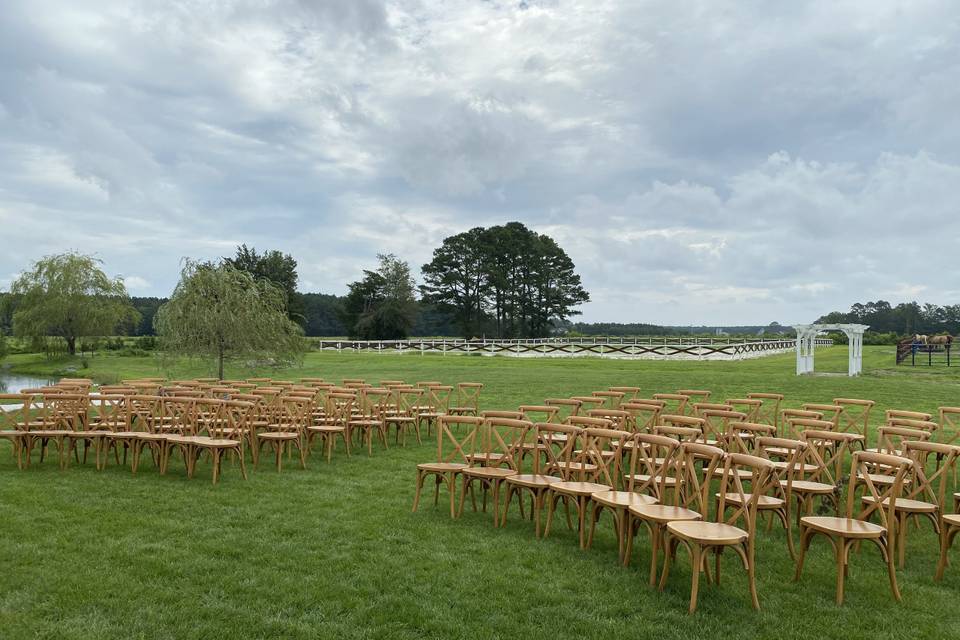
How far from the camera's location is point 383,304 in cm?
6378

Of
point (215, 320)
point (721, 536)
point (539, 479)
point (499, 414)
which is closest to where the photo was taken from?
point (721, 536)

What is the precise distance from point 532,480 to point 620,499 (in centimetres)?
110

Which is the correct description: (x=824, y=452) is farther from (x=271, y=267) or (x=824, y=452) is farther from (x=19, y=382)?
(x=271, y=267)

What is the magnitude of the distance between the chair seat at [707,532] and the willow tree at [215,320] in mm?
14030

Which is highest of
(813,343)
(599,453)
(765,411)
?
(813,343)

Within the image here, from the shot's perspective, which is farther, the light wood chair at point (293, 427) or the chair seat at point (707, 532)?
the light wood chair at point (293, 427)

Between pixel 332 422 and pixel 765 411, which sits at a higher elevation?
pixel 765 411

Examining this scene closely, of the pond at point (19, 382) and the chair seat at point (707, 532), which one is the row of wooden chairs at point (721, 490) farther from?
the pond at point (19, 382)

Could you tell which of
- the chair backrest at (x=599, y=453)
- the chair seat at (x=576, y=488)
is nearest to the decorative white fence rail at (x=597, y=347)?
the chair backrest at (x=599, y=453)

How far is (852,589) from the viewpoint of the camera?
17.4ft

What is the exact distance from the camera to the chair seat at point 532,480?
21.7 ft

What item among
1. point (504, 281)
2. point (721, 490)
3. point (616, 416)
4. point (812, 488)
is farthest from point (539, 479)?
point (504, 281)

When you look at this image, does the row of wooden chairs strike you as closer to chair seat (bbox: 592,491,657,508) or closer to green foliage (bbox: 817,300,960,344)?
Answer: chair seat (bbox: 592,491,657,508)

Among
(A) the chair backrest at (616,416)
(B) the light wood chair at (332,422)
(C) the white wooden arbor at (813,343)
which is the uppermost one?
(C) the white wooden arbor at (813,343)
